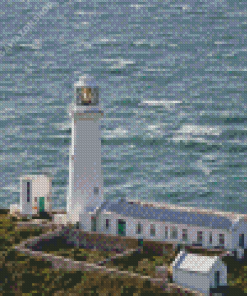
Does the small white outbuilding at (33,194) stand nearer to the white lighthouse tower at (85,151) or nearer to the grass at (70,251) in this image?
the white lighthouse tower at (85,151)

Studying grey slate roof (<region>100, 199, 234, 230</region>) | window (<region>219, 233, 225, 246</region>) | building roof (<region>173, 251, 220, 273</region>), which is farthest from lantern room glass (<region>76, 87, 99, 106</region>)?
building roof (<region>173, 251, 220, 273</region>)

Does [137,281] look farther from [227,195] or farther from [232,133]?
[232,133]

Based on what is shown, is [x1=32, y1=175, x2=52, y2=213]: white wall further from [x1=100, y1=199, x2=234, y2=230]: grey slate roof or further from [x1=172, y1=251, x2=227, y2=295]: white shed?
[x1=172, y1=251, x2=227, y2=295]: white shed

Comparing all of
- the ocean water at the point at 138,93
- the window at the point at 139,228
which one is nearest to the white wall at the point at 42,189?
the window at the point at 139,228

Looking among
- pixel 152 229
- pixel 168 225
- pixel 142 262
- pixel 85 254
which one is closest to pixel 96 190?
pixel 152 229

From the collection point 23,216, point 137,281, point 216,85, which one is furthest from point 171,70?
point 137,281

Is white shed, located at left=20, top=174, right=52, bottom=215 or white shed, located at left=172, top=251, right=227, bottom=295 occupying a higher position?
white shed, located at left=20, top=174, right=52, bottom=215
